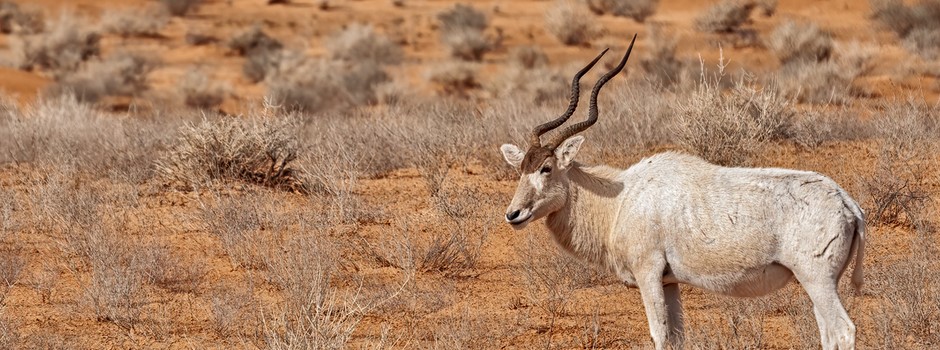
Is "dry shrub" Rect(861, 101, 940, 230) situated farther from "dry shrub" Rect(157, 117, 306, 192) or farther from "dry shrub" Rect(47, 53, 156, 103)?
"dry shrub" Rect(47, 53, 156, 103)

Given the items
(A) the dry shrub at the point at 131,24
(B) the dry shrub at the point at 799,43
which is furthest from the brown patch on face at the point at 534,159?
(A) the dry shrub at the point at 131,24

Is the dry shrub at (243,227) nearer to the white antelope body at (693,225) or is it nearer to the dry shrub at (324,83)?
the white antelope body at (693,225)

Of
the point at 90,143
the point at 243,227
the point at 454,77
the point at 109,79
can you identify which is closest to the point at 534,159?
the point at 243,227

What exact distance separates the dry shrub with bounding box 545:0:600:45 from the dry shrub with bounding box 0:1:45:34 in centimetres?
1428

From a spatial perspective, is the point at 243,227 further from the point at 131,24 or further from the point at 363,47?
the point at 131,24

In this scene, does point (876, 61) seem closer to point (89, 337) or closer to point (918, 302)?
point (918, 302)

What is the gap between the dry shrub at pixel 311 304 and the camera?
5848 mm

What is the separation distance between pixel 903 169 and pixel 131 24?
26.3m

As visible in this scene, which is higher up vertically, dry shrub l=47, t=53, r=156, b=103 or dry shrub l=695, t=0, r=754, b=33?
dry shrub l=695, t=0, r=754, b=33

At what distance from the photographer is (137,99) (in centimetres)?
2461

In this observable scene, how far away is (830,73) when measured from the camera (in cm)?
2059

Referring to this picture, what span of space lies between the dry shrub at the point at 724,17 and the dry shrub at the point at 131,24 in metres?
14.6

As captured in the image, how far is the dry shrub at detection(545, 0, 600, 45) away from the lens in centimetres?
2928

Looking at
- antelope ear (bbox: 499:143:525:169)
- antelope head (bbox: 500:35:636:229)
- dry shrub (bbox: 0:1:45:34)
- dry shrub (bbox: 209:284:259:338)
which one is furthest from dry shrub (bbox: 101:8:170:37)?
antelope head (bbox: 500:35:636:229)
